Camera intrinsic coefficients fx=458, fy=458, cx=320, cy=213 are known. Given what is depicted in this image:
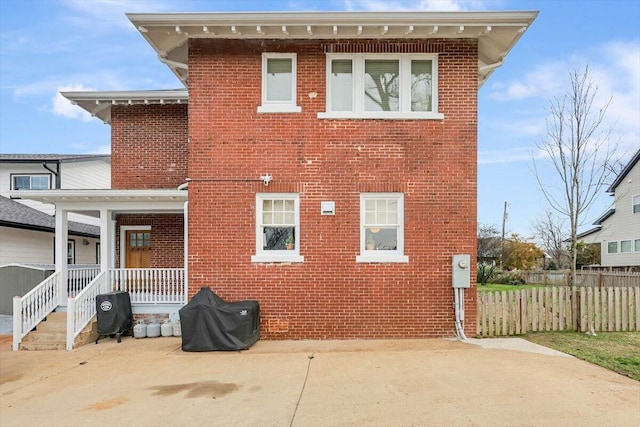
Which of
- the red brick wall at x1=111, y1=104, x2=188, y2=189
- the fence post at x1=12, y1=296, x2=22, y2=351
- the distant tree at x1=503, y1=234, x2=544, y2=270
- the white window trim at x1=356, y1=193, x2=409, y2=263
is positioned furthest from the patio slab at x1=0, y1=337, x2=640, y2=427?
the distant tree at x1=503, y1=234, x2=544, y2=270

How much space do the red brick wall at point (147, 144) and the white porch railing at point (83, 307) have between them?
365 centimetres

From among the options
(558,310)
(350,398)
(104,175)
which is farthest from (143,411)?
(104,175)

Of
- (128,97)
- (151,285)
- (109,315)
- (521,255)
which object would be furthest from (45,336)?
(521,255)

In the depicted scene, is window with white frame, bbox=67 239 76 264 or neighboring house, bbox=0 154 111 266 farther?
window with white frame, bbox=67 239 76 264

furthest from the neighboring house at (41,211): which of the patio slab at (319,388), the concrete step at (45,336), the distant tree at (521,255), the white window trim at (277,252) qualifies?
the distant tree at (521,255)

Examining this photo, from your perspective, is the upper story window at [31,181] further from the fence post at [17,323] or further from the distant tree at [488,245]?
the distant tree at [488,245]

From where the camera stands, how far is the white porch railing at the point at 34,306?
10.6 m

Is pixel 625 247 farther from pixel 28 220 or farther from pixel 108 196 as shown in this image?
pixel 28 220

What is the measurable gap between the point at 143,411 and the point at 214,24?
306 inches

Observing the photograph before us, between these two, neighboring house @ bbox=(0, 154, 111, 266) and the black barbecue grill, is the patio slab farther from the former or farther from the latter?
neighboring house @ bbox=(0, 154, 111, 266)

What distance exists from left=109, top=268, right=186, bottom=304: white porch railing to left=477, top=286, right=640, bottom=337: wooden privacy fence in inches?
300

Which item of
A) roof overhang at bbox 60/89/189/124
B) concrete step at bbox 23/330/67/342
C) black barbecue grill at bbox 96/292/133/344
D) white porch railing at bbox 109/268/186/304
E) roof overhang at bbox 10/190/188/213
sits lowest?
concrete step at bbox 23/330/67/342

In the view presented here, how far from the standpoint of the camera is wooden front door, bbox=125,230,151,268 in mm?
14820

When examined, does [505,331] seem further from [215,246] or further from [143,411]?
[143,411]
